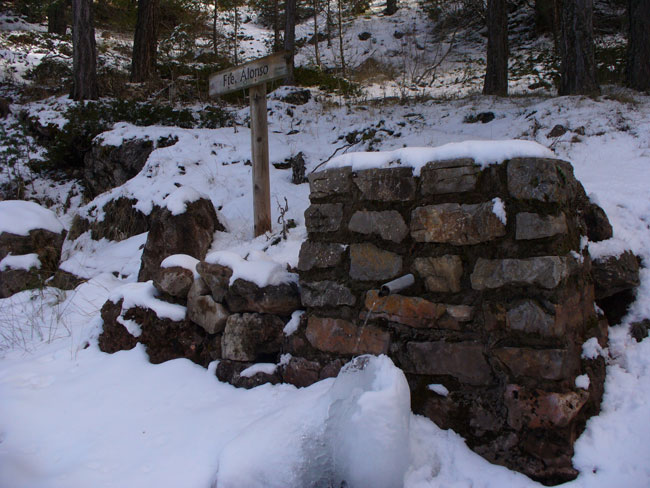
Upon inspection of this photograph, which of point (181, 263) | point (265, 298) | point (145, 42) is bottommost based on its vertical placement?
point (265, 298)

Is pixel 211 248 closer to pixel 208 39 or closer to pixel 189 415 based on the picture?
pixel 189 415

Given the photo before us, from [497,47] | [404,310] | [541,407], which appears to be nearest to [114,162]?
[404,310]

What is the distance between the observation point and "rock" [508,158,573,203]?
2037 mm

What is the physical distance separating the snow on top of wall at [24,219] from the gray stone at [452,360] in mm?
4954

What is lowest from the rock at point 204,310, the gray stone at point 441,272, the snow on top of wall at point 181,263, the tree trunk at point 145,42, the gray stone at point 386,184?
the rock at point 204,310

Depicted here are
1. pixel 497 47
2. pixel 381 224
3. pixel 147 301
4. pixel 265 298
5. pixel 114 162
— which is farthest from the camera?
pixel 497 47

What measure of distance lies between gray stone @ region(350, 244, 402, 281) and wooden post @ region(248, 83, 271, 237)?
7.16 feet

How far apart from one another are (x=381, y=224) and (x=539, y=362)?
102 centimetres

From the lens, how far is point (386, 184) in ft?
7.96

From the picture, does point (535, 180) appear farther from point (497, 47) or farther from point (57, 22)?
point (57, 22)

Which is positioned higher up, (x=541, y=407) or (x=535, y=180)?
(x=535, y=180)

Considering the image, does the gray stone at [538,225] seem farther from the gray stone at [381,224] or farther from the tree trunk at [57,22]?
the tree trunk at [57,22]

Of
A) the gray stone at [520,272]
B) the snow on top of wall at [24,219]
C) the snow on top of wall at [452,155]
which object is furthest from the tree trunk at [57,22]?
the gray stone at [520,272]

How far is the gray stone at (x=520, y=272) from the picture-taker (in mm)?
1995
